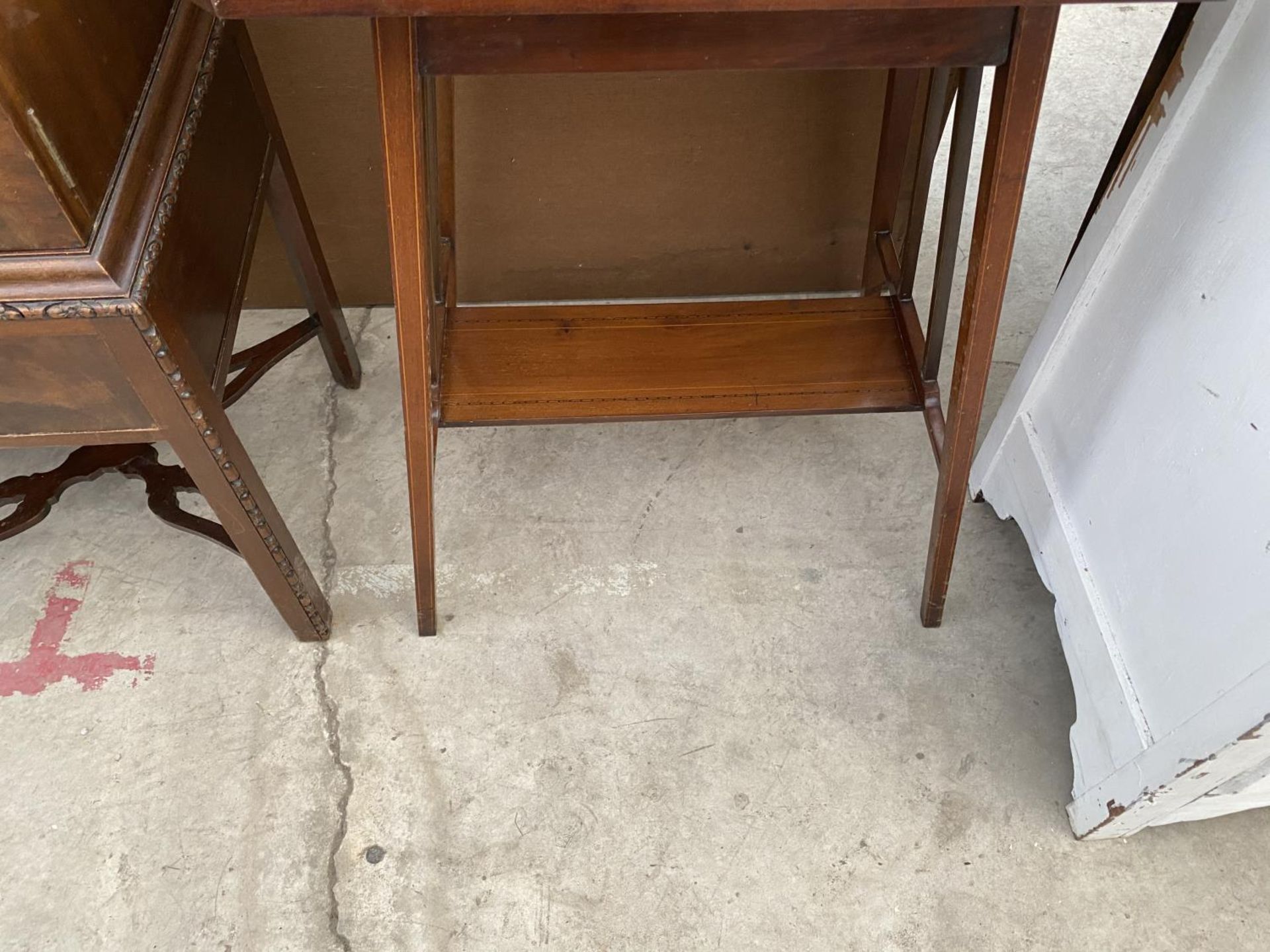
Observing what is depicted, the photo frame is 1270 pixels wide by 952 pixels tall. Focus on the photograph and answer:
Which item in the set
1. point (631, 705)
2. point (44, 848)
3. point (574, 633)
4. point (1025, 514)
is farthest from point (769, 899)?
point (44, 848)

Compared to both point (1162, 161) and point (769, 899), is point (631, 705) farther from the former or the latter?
point (1162, 161)

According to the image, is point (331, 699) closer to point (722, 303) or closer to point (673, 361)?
point (673, 361)

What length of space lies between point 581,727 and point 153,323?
2.87 ft

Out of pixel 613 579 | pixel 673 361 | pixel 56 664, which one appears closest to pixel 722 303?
pixel 673 361

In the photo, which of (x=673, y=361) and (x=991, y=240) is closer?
(x=991, y=240)

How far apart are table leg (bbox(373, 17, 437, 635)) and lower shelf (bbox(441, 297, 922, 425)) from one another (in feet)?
0.44

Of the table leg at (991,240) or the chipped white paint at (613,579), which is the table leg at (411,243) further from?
the table leg at (991,240)

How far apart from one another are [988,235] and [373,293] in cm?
140

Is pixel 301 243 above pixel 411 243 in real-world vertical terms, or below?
below

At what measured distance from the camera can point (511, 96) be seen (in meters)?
1.74

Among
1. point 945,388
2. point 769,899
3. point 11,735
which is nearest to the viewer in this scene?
point 769,899

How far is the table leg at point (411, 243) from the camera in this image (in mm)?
982

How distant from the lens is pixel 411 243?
3.73 feet

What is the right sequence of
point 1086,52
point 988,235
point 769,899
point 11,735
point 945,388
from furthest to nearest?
point 1086,52
point 945,388
point 11,735
point 769,899
point 988,235
